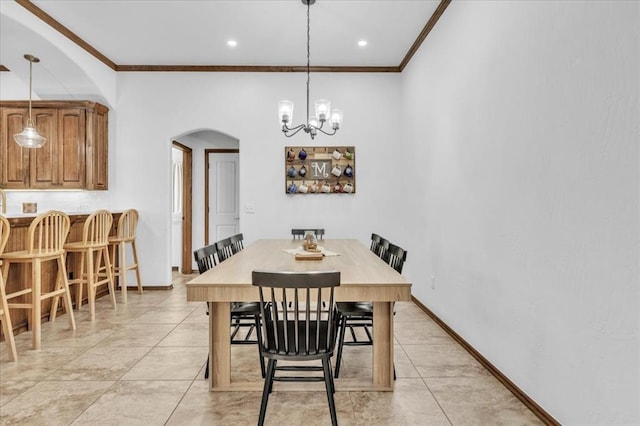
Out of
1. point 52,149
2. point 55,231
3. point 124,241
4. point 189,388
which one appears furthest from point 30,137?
point 189,388

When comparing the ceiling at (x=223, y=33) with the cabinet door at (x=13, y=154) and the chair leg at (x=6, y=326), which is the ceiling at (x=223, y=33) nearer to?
the cabinet door at (x=13, y=154)

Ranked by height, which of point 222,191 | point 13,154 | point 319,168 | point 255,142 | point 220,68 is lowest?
point 222,191

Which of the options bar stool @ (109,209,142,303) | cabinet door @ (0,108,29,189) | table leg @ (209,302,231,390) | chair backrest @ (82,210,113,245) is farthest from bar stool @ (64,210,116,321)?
table leg @ (209,302,231,390)

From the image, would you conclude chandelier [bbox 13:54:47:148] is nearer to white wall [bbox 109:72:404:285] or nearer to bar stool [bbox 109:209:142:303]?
white wall [bbox 109:72:404:285]

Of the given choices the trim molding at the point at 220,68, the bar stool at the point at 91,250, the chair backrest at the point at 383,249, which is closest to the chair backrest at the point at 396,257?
the chair backrest at the point at 383,249

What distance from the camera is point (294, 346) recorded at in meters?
1.85

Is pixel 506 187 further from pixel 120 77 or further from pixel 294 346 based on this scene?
pixel 120 77

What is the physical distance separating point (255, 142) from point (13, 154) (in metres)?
2.91

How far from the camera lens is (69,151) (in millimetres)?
4641

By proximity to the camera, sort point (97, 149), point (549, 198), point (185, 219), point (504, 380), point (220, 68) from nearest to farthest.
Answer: point (549, 198) → point (504, 380) → point (97, 149) → point (220, 68) → point (185, 219)

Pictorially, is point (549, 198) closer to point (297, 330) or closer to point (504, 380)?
point (504, 380)

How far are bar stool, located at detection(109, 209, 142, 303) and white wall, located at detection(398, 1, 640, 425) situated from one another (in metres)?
3.59

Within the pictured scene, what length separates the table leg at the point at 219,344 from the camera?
2.25 m

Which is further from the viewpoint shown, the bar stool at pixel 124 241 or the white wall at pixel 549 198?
the bar stool at pixel 124 241
